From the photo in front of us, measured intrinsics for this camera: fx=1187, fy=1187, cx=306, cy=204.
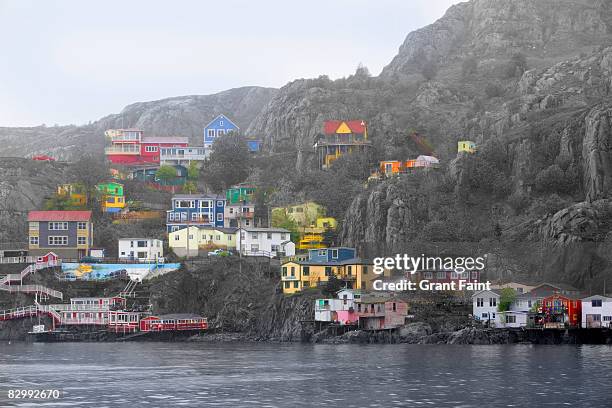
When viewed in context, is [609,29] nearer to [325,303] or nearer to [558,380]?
[325,303]

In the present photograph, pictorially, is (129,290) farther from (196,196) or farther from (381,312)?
(381,312)

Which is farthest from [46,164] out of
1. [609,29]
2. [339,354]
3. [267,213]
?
[609,29]

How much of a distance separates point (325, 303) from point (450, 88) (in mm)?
65742

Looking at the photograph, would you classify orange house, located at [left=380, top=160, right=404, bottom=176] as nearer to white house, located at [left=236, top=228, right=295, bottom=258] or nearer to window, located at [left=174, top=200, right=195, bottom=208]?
white house, located at [left=236, top=228, right=295, bottom=258]

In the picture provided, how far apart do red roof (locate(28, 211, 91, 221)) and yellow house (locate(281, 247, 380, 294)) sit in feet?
87.9

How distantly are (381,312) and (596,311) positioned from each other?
19.5 meters

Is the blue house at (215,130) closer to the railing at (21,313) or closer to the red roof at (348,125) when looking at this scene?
the red roof at (348,125)

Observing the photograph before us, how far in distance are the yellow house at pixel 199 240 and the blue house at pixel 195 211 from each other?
15.7 feet

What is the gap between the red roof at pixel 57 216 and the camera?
13150 centimetres

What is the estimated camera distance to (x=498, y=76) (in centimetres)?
17225

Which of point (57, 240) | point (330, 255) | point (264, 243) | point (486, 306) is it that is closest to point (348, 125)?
point (264, 243)

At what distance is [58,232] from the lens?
132m

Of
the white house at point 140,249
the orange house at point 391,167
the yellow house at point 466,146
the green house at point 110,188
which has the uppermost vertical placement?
the yellow house at point 466,146

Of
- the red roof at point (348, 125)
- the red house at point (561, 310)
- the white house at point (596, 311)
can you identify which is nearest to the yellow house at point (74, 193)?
the red roof at point (348, 125)
